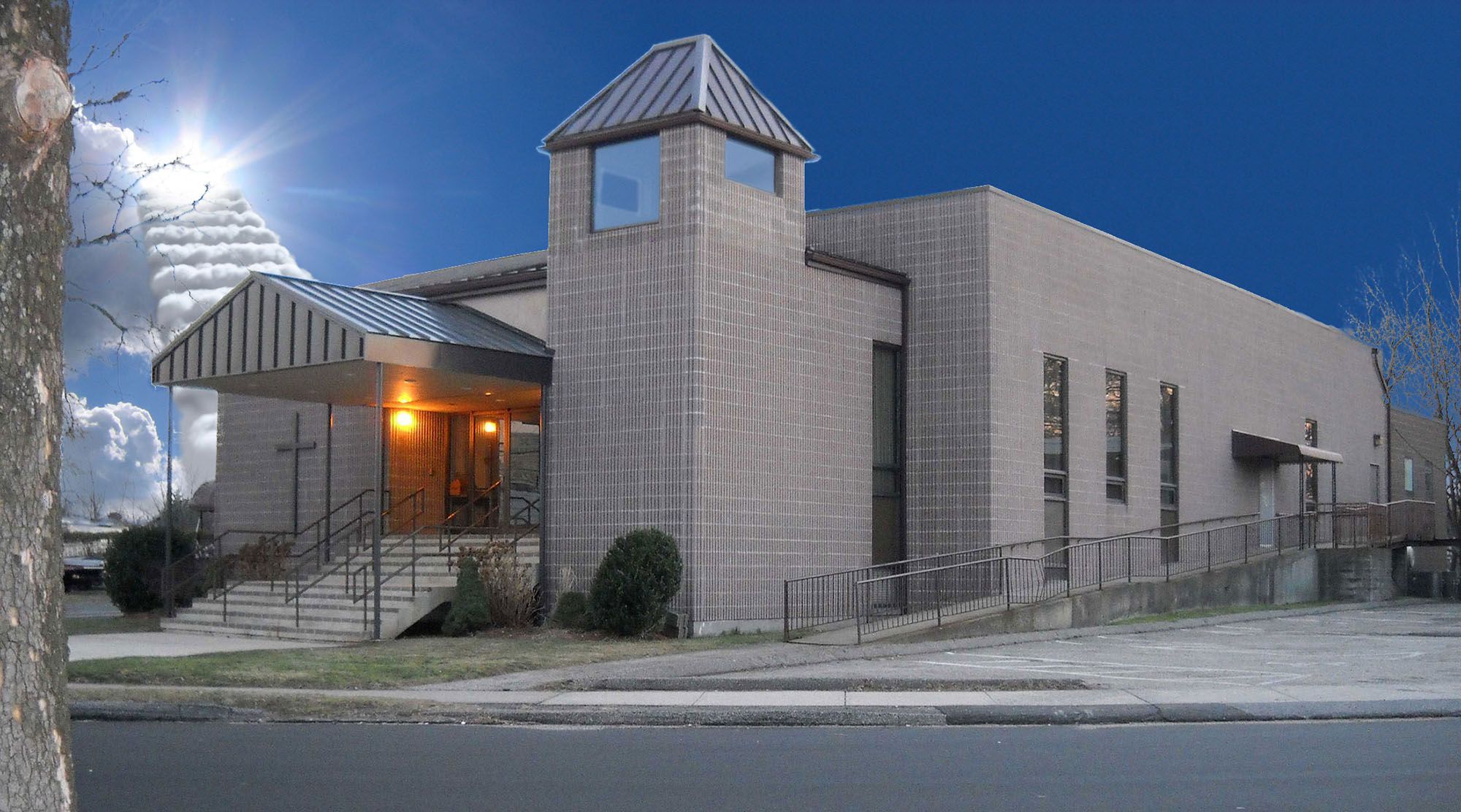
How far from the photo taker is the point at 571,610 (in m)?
21.7

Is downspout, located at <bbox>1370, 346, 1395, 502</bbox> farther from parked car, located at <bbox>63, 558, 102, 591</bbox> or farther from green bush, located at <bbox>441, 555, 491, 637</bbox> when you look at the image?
parked car, located at <bbox>63, 558, 102, 591</bbox>

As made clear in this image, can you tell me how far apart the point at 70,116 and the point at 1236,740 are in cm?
968

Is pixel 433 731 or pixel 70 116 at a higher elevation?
pixel 70 116

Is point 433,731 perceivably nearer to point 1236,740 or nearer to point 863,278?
point 1236,740

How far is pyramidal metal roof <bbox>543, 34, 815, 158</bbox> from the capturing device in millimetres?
22172

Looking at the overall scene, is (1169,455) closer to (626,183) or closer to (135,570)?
(626,183)

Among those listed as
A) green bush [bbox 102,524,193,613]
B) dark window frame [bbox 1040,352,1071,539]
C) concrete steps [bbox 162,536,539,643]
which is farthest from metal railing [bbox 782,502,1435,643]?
green bush [bbox 102,524,193,613]

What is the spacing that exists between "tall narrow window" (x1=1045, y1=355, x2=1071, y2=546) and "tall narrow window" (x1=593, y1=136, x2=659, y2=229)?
850cm

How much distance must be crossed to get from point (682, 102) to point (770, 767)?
1407 centimetres

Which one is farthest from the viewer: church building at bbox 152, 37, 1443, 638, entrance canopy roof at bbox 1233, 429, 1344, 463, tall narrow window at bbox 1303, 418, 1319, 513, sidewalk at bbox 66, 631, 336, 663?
tall narrow window at bbox 1303, 418, 1319, 513

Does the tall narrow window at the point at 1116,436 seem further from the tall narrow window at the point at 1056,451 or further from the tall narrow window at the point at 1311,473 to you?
the tall narrow window at the point at 1311,473

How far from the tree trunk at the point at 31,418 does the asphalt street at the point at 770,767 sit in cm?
374

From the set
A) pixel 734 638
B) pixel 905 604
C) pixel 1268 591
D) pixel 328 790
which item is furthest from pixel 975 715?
pixel 1268 591

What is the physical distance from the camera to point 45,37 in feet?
16.9
